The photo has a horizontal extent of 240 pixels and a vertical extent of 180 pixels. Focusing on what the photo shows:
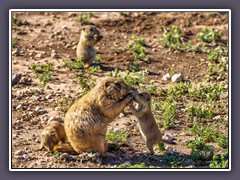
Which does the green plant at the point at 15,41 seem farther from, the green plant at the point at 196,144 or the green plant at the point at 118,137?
the green plant at the point at 196,144

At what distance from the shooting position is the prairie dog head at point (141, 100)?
1217cm

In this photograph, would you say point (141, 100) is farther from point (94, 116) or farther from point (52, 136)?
point (52, 136)

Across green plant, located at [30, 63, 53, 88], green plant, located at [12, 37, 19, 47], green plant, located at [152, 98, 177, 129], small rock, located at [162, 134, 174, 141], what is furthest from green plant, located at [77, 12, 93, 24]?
small rock, located at [162, 134, 174, 141]

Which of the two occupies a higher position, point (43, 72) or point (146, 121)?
point (43, 72)

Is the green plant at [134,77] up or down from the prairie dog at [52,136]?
up

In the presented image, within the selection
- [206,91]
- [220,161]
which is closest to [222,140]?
[220,161]

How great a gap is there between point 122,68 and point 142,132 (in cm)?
454

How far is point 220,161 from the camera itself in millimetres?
11945

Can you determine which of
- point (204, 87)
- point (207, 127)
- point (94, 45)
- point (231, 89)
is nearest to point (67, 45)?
point (94, 45)

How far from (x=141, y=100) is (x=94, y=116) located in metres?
0.98

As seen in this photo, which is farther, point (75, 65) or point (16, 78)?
point (75, 65)

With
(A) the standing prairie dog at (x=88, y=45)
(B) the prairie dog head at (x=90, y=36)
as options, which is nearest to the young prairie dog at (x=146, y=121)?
(A) the standing prairie dog at (x=88, y=45)

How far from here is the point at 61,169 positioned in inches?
444

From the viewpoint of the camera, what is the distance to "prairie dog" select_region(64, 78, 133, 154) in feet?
38.2
